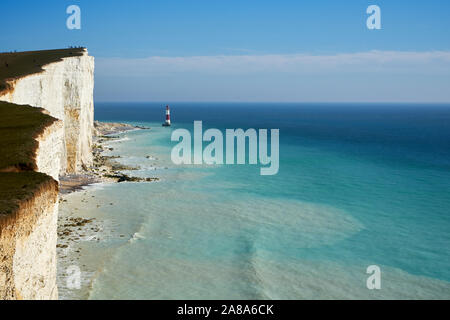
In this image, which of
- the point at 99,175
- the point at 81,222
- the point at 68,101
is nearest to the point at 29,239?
the point at 81,222

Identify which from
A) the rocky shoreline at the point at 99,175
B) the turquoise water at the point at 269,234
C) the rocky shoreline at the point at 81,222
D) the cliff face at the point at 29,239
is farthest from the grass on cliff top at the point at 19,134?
the rocky shoreline at the point at 99,175

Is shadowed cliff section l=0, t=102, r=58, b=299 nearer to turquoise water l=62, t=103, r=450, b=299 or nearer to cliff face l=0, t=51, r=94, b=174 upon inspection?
turquoise water l=62, t=103, r=450, b=299

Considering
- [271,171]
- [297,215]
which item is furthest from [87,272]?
[271,171]

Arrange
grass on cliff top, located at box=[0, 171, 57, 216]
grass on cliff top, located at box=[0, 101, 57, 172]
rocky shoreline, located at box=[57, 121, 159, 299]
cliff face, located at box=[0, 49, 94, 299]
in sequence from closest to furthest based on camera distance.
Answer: cliff face, located at box=[0, 49, 94, 299] < grass on cliff top, located at box=[0, 171, 57, 216] < grass on cliff top, located at box=[0, 101, 57, 172] < rocky shoreline, located at box=[57, 121, 159, 299]

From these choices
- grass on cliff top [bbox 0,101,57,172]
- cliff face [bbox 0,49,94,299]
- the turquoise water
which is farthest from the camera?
the turquoise water

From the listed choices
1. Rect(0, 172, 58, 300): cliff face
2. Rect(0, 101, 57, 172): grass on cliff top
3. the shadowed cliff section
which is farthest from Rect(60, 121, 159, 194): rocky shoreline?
Rect(0, 172, 58, 300): cliff face

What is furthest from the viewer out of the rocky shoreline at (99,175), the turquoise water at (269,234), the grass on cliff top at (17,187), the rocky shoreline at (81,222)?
the rocky shoreline at (99,175)

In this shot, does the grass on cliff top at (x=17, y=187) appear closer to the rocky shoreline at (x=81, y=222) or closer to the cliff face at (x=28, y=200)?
the cliff face at (x=28, y=200)
